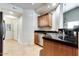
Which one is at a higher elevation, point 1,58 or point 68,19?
point 68,19

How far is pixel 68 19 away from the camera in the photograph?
99.6 inches

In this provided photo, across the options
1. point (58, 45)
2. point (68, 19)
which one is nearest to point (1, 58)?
point (58, 45)

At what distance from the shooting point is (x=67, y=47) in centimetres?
186

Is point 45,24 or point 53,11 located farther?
point 45,24

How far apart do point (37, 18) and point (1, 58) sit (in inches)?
78.7

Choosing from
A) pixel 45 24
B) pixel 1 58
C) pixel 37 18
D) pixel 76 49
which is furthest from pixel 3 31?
pixel 76 49

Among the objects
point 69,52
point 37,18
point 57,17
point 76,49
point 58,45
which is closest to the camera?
point 76,49

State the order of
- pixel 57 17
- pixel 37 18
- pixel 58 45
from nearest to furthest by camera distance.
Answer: pixel 58 45
pixel 57 17
pixel 37 18

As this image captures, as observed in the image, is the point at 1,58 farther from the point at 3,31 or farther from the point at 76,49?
the point at 3,31

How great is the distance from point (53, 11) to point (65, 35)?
651 millimetres

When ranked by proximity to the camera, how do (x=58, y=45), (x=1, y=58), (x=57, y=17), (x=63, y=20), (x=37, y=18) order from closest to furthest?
1. (x=1, y=58)
2. (x=58, y=45)
3. (x=63, y=20)
4. (x=57, y=17)
5. (x=37, y=18)

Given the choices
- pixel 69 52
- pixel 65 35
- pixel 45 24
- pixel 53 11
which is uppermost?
pixel 53 11

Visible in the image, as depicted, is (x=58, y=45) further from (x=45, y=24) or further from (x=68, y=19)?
(x=45, y=24)

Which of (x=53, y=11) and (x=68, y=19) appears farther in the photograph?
(x=53, y=11)
